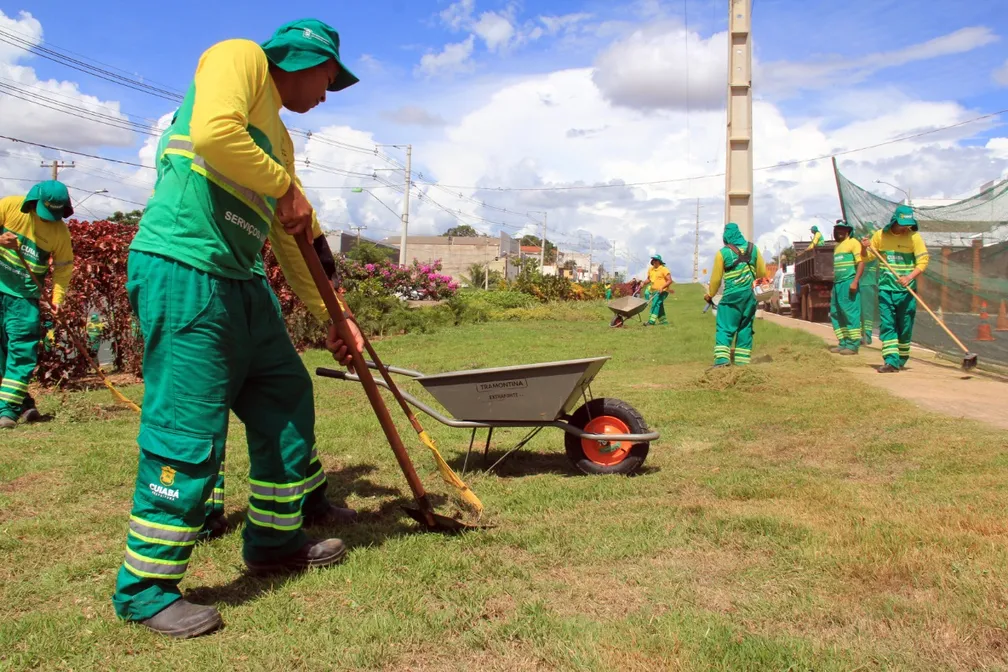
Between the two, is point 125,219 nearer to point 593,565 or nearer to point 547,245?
point 593,565

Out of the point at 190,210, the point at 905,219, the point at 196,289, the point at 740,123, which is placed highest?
the point at 740,123

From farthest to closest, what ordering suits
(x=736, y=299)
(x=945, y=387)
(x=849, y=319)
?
(x=849, y=319) < (x=736, y=299) < (x=945, y=387)

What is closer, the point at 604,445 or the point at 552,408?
the point at 552,408

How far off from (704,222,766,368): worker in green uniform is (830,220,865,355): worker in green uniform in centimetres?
232

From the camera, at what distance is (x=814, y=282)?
21.4 meters

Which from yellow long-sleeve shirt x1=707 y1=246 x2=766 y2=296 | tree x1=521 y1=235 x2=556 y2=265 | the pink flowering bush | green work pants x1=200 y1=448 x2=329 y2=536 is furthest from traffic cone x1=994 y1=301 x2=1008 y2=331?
tree x1=521 y1=235 x2=556 y2=265

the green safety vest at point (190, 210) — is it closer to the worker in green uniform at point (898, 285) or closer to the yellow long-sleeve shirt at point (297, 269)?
the yellow long-sleeve shirt at point (297, 269)

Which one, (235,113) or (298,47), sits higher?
(298,47)

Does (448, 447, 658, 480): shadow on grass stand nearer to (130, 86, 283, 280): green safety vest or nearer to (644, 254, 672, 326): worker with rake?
(130, 86, 283, 280): green safety vest

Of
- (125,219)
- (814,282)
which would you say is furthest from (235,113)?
(125,219)

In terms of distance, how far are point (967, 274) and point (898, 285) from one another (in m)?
1.89

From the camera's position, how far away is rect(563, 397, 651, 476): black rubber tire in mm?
4609

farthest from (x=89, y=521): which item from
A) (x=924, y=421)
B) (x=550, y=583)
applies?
(x=924, y=421)

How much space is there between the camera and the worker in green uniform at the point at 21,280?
611 cm
